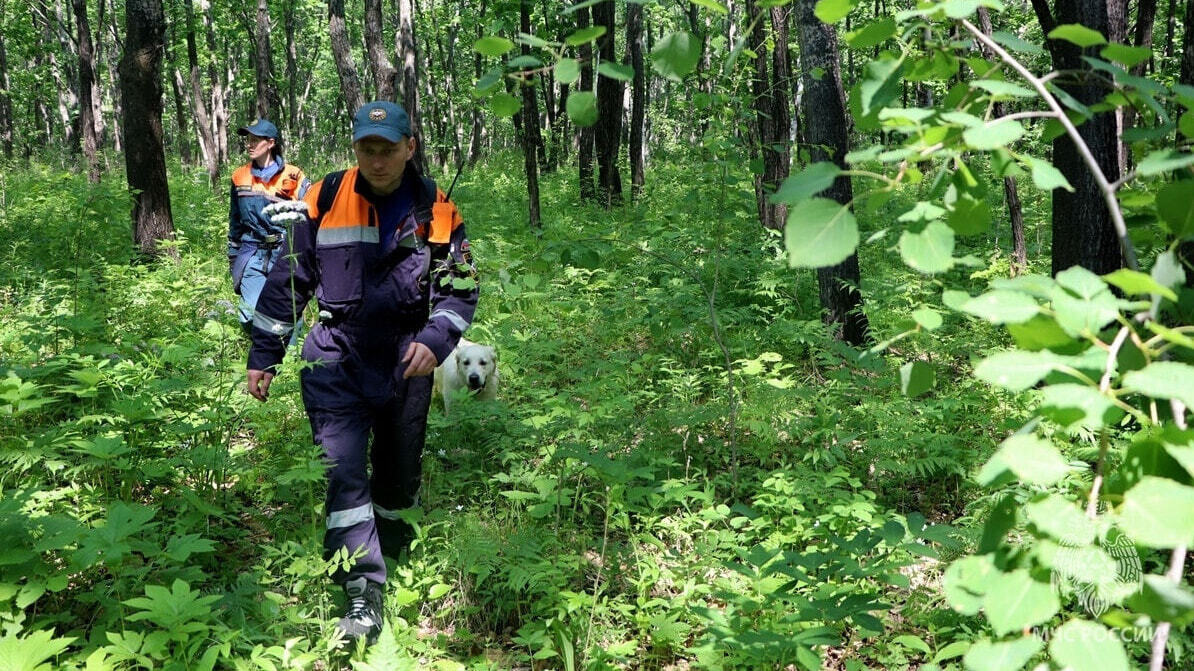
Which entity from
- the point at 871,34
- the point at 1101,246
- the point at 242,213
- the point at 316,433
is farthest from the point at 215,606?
the point at 1101,246

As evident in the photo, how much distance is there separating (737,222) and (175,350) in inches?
330

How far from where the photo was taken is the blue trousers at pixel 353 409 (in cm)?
337

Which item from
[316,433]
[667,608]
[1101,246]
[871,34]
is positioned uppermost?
[871,34]

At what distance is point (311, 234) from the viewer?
138 inches

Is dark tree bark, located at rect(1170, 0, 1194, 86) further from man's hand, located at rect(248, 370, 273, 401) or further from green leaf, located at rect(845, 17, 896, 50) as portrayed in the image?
man's hand, located at rect(248, 370, 273, 401)

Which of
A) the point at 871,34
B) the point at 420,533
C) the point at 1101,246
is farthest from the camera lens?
the point at 1101,246

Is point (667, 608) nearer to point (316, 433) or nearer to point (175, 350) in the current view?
point (316, 433)

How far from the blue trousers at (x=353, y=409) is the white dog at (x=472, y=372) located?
79.2 inches

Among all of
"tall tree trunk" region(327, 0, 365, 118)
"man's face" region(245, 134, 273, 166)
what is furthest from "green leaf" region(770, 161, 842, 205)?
"tall tree trunk" region(327, 0, 365, 118)

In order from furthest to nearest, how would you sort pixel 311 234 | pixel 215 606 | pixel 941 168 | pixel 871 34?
pixel 311 234 → pixel 215 606 → pixel 871 34 → pixel 941 168

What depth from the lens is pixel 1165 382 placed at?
0.83 metres

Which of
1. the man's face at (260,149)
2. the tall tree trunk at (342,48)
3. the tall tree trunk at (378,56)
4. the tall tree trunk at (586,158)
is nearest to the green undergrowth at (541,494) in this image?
the man's face at (260,149)

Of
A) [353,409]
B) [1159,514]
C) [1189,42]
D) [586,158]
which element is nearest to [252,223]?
[353,409]

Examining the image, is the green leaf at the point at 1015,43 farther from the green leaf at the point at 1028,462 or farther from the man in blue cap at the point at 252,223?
the man in blue cap at the point at 252,223
